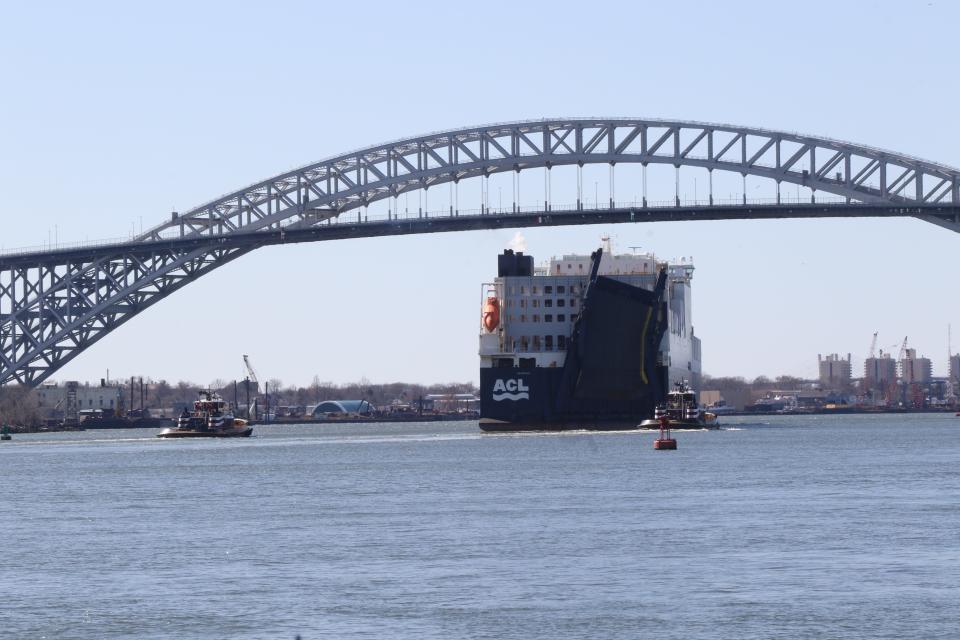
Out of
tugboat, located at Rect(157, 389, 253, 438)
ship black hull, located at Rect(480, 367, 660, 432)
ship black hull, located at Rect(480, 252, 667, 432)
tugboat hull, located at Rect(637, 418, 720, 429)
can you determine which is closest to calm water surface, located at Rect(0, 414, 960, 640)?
tugboat hull, located at Rect(637, 418, 720, 429)

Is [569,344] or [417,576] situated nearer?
[417,576]

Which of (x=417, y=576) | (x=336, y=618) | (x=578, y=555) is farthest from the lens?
(x=578, y=555)

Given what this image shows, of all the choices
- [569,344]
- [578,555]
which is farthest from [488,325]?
[578,555]

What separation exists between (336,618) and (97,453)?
65.6 meters

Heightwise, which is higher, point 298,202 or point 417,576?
point 298,202

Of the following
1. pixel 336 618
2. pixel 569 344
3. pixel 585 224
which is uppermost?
pixel 585 224

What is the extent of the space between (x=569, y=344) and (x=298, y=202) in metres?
18.9

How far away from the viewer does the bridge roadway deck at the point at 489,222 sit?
339 ft

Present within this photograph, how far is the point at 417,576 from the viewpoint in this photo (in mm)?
32156

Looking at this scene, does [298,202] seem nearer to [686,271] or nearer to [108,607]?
[686,271]

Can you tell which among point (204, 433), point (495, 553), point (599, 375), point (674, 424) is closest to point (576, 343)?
point (599, 375)

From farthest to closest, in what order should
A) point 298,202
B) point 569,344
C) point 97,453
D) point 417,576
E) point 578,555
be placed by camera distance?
point 298,202 → point 569,344 → point 97,453 → point 578,555 → point 417,576

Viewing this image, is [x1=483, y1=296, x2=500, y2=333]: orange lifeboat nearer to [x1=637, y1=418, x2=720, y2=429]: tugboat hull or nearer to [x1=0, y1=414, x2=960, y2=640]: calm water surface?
[x1=637, y1=418, x2=720, y2=429]: tugboat hull

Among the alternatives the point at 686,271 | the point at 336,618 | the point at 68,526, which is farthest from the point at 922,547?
the point at 686,271
